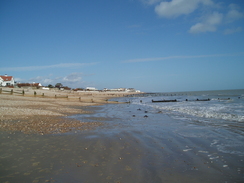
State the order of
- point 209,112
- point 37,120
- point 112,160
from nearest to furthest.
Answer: point 112,160 → point 37,120 → point 209,112

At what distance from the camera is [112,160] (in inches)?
214

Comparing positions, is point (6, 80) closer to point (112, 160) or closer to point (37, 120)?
point (37, 120)

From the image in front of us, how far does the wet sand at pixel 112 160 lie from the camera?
14.3 ft

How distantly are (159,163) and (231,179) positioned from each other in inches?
76.3

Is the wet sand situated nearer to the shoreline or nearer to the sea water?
the shoreline

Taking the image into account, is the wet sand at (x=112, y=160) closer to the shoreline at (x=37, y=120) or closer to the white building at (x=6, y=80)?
the shoreline at (x=37, y=120)

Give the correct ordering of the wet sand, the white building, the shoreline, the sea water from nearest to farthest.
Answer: the wet sand → the shoreline → the sea water → the white building

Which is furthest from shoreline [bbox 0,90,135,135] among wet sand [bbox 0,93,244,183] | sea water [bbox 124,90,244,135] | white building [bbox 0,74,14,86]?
white building [bbox 0,74,14,86]

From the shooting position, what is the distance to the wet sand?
4.36 m

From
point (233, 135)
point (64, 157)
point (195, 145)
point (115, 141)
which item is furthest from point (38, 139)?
point (233, 135)

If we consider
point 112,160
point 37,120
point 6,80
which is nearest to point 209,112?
point 112,160

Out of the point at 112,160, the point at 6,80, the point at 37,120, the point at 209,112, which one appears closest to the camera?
the point at 112,160

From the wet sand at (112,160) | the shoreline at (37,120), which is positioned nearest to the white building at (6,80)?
the shoreline at (37,120)

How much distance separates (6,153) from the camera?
18.5 feet
